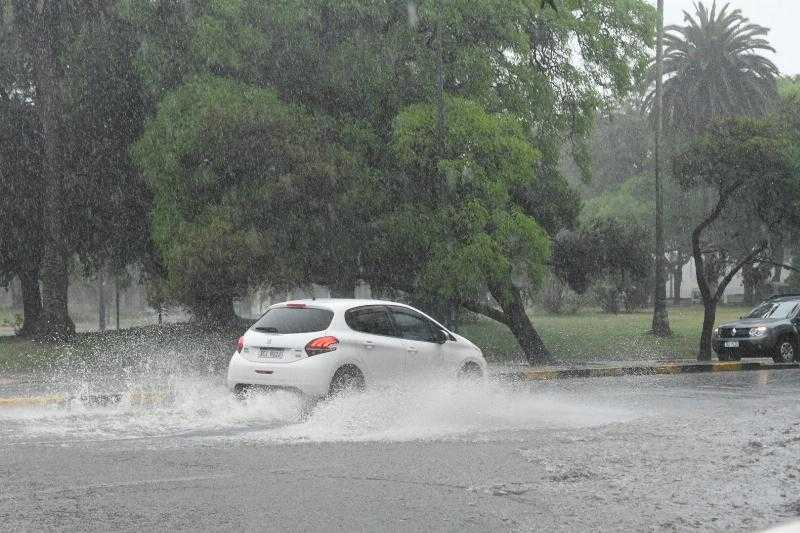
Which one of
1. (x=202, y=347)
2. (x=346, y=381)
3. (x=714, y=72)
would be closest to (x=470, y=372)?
(x=346, y=381)

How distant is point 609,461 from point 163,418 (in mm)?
5840

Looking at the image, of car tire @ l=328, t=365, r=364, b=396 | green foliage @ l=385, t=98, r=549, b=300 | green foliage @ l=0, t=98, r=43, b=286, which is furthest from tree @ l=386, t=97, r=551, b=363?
green foliage @ l=0, t=98, r=43, b=286

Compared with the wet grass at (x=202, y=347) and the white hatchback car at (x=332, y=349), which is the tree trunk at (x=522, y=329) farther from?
the white hatchback car at (x=332, y=349)

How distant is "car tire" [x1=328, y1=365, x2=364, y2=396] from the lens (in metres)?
13.7

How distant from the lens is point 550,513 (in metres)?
7.83

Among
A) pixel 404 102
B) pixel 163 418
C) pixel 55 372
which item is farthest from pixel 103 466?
pixel 404 102

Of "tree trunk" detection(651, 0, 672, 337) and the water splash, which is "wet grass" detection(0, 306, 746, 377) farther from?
the water splash

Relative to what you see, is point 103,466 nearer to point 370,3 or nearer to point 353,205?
point 353,205

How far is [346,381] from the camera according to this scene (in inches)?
547

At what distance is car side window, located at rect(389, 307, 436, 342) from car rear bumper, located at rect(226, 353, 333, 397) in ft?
5.80

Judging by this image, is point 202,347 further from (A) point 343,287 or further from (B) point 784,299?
(B) point 784,299

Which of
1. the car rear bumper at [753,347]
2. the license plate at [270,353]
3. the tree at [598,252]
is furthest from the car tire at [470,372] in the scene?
the tree at [598,252]

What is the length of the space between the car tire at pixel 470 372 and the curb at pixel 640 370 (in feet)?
18.7

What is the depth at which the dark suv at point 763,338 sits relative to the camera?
84.8ft
